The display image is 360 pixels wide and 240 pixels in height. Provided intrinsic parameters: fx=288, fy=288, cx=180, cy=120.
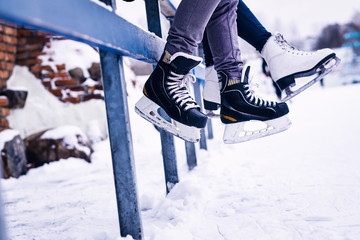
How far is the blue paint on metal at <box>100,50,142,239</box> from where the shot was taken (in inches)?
28.6

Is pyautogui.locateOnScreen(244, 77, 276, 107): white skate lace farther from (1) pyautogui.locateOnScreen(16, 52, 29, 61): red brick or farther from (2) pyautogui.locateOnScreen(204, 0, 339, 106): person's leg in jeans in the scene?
(1) pyautogui.locateOnScreen(16, 52, 29, 61): red brick

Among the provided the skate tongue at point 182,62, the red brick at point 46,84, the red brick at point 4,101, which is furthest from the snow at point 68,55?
the skate tongue at point 182,62

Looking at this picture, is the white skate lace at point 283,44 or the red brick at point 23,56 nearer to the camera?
the white skate lace at point 283,44

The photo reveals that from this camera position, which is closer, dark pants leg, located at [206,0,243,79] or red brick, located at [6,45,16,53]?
dark pants leg, located at [206,0,243,79]

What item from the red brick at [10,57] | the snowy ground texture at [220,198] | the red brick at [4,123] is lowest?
the snowy ground texture at [220,198]

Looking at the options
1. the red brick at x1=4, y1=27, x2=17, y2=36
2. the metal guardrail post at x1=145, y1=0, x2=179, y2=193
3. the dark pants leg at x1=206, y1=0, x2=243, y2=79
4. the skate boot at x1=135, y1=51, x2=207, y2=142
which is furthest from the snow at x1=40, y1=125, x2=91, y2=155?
the dark pants leg at x1=206, y1=0, x2=243, y2=79

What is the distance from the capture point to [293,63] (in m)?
1.01

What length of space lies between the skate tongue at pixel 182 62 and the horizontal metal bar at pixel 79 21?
0.10 meters

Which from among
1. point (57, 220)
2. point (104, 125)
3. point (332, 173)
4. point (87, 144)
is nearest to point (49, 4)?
point (57, 220)

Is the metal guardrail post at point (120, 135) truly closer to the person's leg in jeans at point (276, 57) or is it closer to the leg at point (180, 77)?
the leg at point (180, 77)

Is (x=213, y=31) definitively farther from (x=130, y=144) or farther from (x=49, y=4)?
(x=49, y=4)

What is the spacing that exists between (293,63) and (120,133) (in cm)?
66

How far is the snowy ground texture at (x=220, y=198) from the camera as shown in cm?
82

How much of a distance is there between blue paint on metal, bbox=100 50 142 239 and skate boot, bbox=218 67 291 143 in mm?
426
